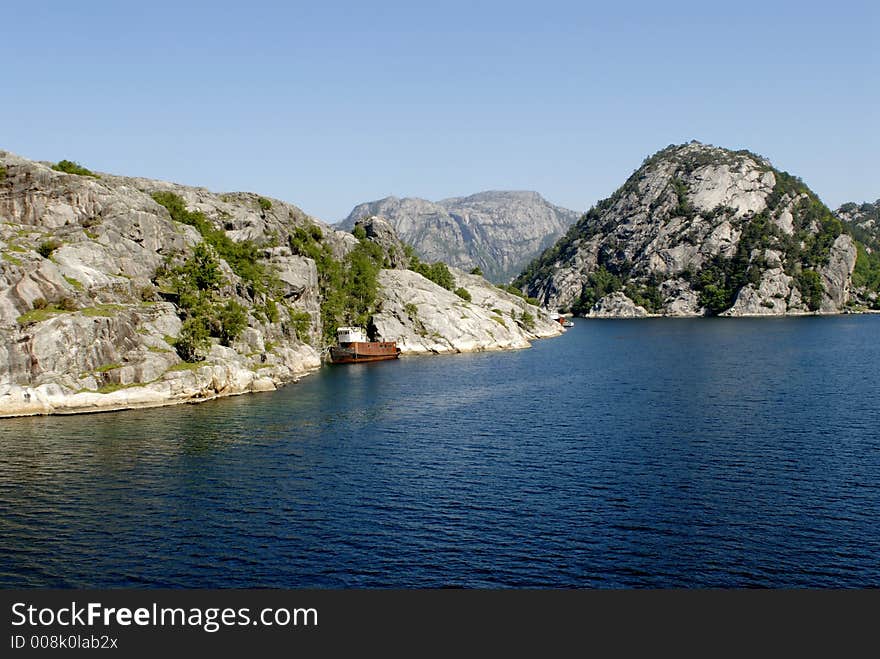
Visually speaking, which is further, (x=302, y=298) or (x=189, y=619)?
(x=302, y=298)

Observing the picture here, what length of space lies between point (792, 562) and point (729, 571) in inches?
178

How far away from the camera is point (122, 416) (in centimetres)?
9169

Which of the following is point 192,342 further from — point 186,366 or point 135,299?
point 135,299

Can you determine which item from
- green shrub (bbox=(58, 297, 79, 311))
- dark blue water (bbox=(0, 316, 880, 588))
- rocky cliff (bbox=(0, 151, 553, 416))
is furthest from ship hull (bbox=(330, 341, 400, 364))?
green shrub (bbox=(58, 297, 79, 311))

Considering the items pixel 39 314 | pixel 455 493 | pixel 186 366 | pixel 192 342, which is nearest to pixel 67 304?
pixel 39 314

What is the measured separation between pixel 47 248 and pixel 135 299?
1440 cm

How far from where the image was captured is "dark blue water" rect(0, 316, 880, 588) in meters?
44.0

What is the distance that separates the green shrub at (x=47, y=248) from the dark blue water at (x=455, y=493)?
3068 centimetres

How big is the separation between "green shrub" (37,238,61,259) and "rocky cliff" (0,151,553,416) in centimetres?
25

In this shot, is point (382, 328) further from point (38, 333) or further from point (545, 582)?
point (545, 582)

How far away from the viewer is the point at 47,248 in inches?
4220

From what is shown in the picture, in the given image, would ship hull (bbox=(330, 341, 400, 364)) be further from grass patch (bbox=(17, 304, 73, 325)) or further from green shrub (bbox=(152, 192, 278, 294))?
grass patch (bbox=(17, 304, 73, 325))

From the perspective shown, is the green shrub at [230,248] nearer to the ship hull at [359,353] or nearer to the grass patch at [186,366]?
the ship hull at [359,353]

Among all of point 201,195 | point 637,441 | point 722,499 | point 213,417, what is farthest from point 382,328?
point 722,499
